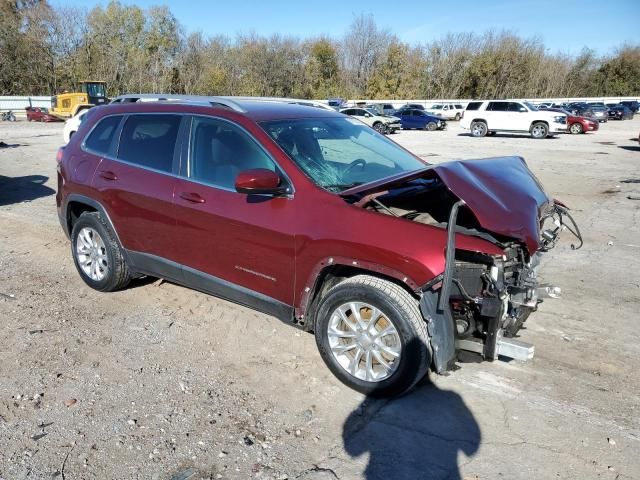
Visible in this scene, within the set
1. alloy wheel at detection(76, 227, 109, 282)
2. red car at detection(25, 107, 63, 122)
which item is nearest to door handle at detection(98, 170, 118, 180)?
alloy wheel at detection(76, 227, 109, 282)

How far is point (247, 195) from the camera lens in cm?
377

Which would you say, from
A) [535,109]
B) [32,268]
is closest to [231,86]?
[535,109]

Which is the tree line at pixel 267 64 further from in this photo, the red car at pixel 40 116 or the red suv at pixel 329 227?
the red suv at pixel 329 227

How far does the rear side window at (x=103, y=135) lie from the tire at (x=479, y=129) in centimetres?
2665

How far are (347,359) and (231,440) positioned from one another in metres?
0.93

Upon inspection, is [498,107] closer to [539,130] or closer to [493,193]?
[539,130]

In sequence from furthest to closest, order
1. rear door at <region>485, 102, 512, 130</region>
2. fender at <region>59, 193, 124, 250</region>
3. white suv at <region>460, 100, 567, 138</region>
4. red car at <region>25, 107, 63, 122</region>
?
red car at <region>25, 107, 63, 122</region> → rear door at <region>485, 102, 512, 130</region> → white suv at <region>460, 100, 567, 138</region> → fender at <region>59, 193, 124, 250</region>

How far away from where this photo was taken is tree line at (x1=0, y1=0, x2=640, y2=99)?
54.3 metres

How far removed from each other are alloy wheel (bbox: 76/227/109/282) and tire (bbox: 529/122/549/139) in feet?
87.2

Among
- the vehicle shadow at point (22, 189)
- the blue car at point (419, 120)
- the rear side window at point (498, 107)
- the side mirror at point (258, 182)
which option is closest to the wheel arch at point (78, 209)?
the side mirror at point (258, 182)

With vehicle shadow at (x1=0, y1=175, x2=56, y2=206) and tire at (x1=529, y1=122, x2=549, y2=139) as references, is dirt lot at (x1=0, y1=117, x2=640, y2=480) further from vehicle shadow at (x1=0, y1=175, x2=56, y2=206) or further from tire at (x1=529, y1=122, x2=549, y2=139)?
tire at (x1=529, y1=122, x2=549, y2=139)

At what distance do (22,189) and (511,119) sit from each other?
24.1 m

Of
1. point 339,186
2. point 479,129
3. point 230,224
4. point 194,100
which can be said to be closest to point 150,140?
point 194,100

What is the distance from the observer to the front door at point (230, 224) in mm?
3645
